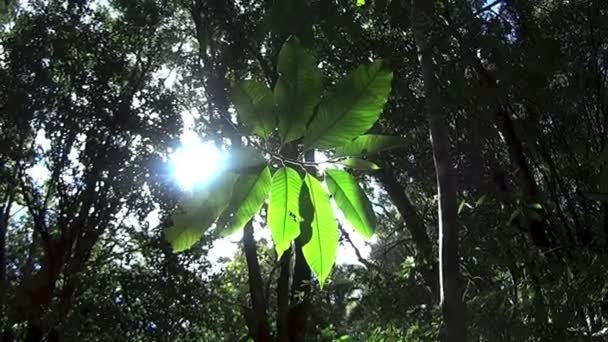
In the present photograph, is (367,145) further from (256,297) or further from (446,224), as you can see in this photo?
(256,297)

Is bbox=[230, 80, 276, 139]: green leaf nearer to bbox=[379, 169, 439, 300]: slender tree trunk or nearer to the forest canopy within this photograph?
the forest canopy

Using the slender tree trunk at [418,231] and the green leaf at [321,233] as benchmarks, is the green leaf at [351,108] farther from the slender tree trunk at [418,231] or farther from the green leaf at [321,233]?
the slender tree trunk at [418,231]

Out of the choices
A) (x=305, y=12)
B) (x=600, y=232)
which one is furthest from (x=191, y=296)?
(x=305, y=12)

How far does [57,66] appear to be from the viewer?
30.8ft

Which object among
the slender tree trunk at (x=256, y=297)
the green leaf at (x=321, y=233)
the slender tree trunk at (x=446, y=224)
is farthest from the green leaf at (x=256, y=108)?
the slender tree trunk at (x=256, y=297)

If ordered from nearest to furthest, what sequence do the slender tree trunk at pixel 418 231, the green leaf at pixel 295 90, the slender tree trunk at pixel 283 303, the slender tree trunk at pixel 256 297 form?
1. the green leaf at pixel 295 90
2. the slender tree trunk at pixel 418 231
3. the slender tree trunk at pixel 283 303
4. the slender tree trunk at pixel 256 297

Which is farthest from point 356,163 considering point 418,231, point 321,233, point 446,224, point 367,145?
point 418,231

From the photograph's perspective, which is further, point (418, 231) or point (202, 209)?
point (418, 231)

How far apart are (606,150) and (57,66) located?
9.52 meters

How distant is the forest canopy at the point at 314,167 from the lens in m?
0.99

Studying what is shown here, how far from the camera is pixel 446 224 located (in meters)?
1.29

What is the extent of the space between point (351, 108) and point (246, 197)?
0.72 feet

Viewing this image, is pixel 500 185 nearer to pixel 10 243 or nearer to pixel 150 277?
pixel 150 277

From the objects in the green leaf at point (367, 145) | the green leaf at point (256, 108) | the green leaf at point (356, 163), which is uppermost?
the green leaf at point (256, 108)
